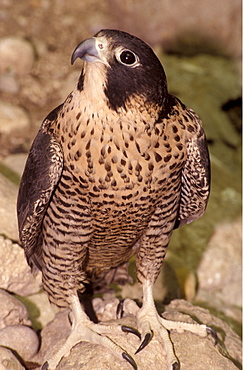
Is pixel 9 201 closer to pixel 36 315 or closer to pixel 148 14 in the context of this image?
pixel 36 315

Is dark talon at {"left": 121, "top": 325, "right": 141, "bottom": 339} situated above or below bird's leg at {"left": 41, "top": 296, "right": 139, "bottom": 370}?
above

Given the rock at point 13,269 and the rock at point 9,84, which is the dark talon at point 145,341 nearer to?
the rock at point 13,269

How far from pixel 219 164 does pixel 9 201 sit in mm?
3157

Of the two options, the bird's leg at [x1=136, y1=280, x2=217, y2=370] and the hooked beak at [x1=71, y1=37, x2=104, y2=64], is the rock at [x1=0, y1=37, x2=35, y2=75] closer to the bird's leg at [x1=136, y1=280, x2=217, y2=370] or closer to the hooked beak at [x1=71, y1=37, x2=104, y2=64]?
the bird's leg at [x1=136, y1=280, x2=217, y2=370]

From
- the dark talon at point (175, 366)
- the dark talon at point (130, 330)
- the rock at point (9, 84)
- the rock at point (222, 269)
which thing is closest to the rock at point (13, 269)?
the dark talon at point (130, 330)

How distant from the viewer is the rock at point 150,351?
11.0ft

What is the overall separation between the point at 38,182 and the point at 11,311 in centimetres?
119

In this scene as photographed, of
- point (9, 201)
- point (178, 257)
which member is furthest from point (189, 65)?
point (9, 201)

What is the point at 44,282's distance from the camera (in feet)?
12.5

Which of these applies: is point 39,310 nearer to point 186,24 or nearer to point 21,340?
point 21,340

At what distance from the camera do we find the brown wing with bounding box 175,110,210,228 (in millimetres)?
3270

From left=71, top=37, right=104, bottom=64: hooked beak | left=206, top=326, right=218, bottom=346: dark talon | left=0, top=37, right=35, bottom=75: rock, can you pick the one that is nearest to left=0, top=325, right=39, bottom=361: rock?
left=206, top=326, right=218, bottom=346: dark talon

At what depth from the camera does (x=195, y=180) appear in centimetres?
346

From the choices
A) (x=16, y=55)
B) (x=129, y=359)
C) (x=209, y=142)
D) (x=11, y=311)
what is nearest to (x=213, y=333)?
(x=129, y=359)
